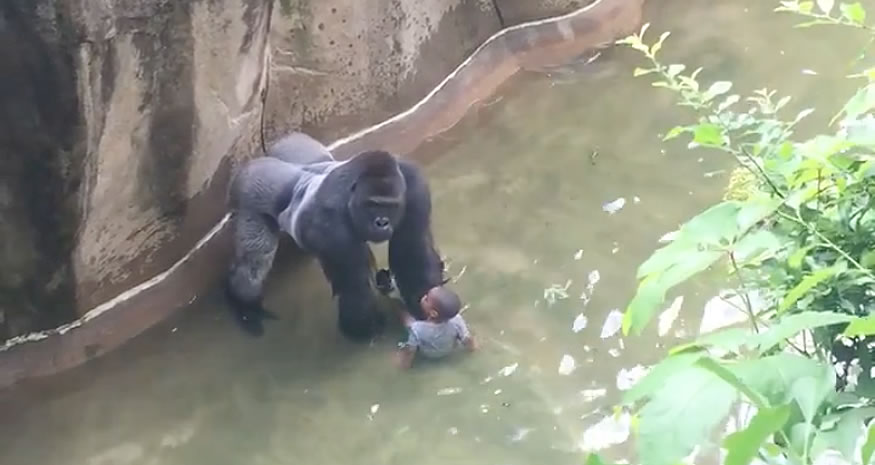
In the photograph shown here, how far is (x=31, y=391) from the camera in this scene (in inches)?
106

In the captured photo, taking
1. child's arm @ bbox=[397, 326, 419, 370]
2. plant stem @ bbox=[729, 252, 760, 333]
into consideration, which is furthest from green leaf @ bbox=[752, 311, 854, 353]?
child's arm @ bbox=[397, 326, 419, 370]

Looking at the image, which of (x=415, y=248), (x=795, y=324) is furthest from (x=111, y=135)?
(x=795, y=324)

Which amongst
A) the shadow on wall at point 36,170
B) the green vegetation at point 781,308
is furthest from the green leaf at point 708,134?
the shadow on wall at point 36,170

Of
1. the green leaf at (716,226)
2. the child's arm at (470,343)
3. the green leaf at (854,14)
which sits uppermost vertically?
the green leaf at (854,14)

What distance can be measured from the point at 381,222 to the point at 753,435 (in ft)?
5.95

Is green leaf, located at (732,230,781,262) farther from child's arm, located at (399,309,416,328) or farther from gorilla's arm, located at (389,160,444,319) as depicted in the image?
child's arm, located at (399,309,416,328)

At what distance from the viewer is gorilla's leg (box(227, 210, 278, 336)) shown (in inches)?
113

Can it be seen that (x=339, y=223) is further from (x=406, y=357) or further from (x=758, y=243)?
(x=758, y=243)

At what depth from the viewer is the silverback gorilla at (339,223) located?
2.61 m

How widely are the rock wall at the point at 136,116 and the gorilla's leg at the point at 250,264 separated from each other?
0.15 meters

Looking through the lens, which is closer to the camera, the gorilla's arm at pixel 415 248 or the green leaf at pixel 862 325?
the green leaf at pixel 862 325

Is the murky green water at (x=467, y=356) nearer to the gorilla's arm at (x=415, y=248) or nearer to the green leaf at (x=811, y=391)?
the gorilla's arm at (x=415, y=248)

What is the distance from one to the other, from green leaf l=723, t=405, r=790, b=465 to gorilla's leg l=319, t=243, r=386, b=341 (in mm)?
1879

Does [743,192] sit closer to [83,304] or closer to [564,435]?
[564,435]
